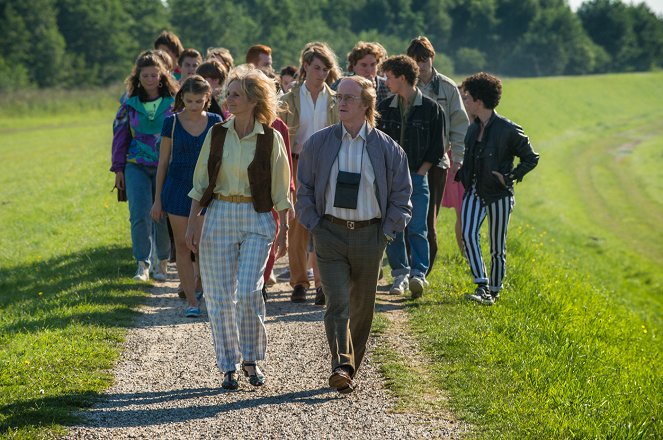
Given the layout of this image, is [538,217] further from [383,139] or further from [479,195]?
[383,139]

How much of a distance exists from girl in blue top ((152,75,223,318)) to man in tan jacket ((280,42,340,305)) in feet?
4.20

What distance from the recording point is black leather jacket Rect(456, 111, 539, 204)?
9.82 m

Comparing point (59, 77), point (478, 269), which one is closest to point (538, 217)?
point (478, 269)

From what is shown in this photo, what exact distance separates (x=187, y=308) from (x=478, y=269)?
270cm

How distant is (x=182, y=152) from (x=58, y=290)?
2.91 meters

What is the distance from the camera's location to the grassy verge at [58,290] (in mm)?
7051

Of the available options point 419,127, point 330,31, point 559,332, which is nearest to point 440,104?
point 419,127

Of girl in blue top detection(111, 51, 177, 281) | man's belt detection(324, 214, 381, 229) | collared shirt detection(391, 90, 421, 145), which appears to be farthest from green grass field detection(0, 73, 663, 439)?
collared shirt detection(391, 90, 421, 145)

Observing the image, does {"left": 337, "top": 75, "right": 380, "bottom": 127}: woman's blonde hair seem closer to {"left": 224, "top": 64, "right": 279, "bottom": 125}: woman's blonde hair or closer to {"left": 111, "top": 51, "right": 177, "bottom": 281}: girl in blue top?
{"left": 224, "top": 64, "right": 279, "bottom": 125}: woman's blonde hair

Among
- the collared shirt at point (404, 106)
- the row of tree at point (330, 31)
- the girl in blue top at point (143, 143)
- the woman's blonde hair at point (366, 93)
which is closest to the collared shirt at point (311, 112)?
the collared shirt at point (404, 106)

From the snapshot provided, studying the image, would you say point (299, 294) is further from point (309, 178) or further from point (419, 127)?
point (309, 178)

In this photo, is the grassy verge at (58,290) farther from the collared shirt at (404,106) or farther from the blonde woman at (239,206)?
the collared shirt at (404,106)

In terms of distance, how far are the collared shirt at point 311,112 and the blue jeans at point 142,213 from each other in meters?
1.93

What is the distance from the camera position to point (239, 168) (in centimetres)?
729
